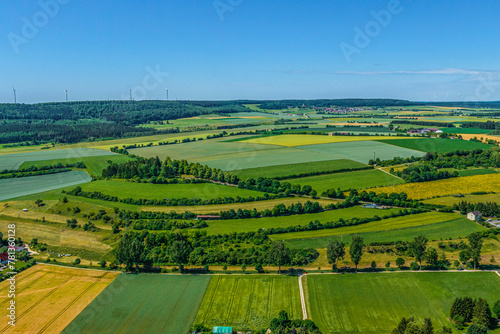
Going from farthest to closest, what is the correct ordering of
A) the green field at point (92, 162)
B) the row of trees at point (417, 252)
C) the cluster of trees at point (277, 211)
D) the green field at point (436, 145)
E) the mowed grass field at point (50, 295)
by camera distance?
the green field at point (436, 145), the green field at point (92, 162), the cluster of trees at point (277, 211), the row of trees at point (417, 252), the mowed grass field at point (50, 295)

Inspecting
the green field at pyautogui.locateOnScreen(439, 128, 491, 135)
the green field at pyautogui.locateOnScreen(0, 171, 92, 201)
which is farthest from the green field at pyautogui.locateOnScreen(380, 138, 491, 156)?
the green field at pyautogui.locateOnScreen(0, 171, 92, 201)

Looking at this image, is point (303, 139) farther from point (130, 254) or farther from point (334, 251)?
point (130, 254)

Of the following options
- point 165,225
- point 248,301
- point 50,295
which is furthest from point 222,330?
point 165,225

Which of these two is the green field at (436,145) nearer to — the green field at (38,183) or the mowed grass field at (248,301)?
the mowed grass field at (248,301)

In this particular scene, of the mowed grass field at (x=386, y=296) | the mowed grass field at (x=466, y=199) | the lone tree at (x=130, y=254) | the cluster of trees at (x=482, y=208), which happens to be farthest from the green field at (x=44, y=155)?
the cluster of trees at (x=482, y=208)

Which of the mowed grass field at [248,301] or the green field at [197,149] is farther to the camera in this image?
the green field at [197,149]

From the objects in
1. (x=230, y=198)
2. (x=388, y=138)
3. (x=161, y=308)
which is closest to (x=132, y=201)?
(x=230, y=198)
